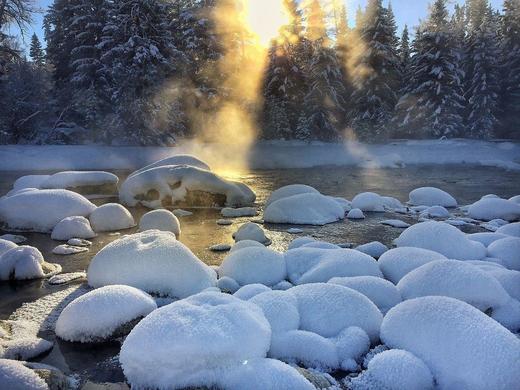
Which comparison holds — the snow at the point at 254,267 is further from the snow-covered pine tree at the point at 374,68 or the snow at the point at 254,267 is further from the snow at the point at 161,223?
the snow-covered pine tree at the point at 374,68

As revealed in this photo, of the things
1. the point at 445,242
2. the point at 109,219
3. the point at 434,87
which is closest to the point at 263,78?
the point at 434,87

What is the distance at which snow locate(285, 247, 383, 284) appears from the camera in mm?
5430

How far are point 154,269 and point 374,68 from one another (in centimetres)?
2652

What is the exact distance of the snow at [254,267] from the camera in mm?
5559

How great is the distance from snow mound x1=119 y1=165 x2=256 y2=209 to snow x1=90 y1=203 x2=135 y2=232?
6.96ft

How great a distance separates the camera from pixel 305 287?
15.0ft

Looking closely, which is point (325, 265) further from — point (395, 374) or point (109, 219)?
point (109, 219)

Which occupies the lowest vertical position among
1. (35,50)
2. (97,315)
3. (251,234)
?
(251,234)

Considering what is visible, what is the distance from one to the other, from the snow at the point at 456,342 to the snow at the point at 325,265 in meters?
1.44

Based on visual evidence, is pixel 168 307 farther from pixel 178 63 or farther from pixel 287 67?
pixel 287 67

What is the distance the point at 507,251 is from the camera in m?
6.49

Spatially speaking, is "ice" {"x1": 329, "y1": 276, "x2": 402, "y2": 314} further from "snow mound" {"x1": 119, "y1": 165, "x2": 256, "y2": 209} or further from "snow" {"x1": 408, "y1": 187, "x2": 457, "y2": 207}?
"snow" {"x1": 408, "y1": 187, "x2": 457, "y2": 207}

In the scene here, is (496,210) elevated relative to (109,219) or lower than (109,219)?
lower

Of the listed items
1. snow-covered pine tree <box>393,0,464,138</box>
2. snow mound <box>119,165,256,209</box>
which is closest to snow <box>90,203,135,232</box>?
snow mound <box>119,165,256,209</box>
